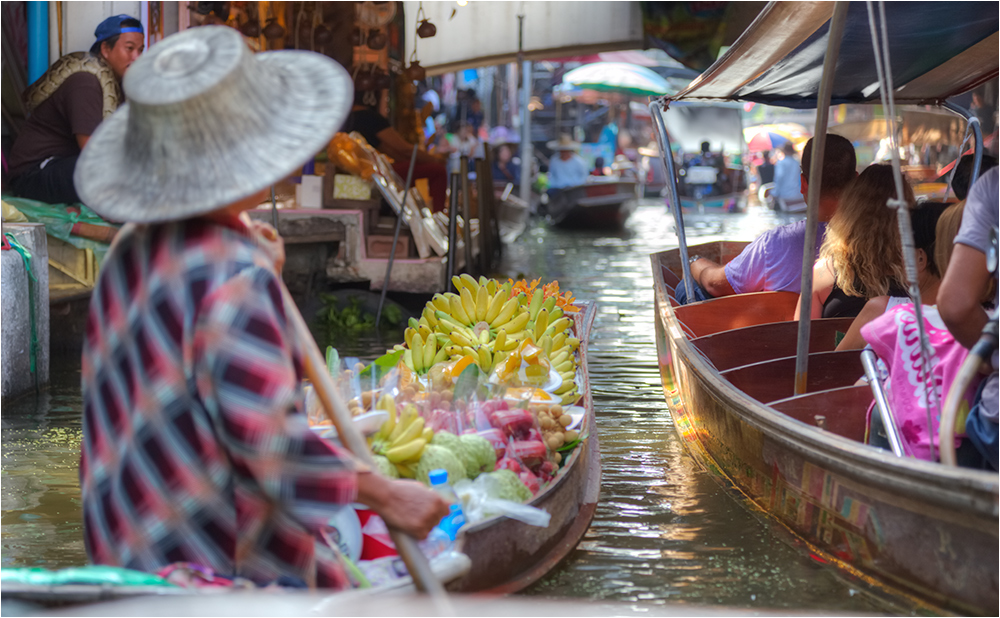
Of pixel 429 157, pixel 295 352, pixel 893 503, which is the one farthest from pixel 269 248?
pixel 429 157

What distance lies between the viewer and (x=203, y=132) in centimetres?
158

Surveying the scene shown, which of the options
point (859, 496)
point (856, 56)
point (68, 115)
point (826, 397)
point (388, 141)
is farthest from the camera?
point (388, 141)

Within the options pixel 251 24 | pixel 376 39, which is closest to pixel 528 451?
pixel 251 24

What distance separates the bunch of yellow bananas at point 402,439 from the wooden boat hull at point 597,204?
1443 cm

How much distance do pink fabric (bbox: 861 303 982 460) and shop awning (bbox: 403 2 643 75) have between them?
9119 millimetres

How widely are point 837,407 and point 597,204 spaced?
13.6 meters

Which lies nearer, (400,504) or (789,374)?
(400,504)

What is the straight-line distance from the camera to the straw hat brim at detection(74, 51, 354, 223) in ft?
5.08

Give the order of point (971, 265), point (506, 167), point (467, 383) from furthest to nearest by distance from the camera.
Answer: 1. point (506, 167)
2. point (467, 383)
3. point (971, 265)

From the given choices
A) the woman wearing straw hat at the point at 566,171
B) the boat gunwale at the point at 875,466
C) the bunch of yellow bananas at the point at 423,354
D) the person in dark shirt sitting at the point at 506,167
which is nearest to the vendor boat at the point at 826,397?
the boat gunwale at the point at 875,466

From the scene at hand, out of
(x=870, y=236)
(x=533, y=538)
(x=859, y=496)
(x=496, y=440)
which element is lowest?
(x=533, y=538)

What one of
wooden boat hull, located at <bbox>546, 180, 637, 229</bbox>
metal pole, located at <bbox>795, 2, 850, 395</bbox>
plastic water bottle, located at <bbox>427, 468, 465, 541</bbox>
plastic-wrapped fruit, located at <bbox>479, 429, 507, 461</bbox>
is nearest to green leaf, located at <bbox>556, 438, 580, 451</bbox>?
plastic-wrapped fruit, located at <bbox>479, 429, 507, 461</bbox>

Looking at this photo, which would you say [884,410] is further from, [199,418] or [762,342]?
[199,418]

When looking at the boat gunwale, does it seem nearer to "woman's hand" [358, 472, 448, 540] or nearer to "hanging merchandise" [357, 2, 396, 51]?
"woman's hand" [358, 472, 448, 540]
